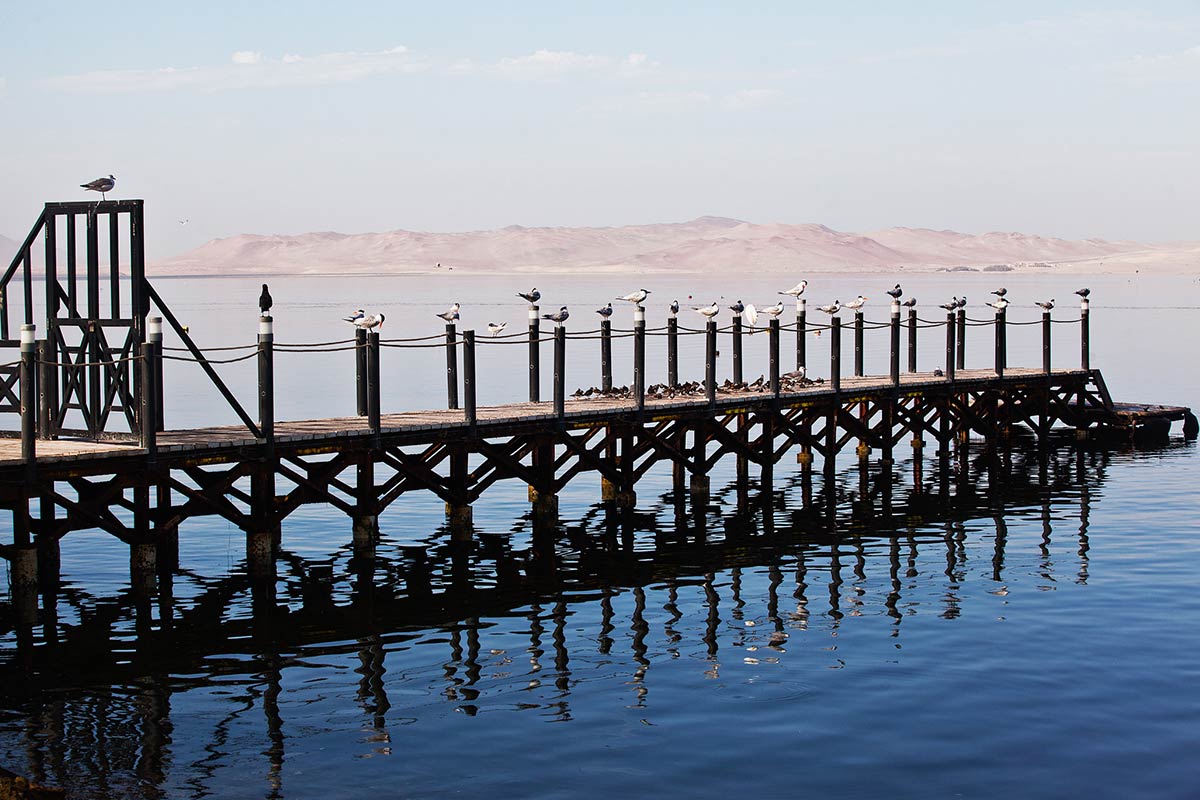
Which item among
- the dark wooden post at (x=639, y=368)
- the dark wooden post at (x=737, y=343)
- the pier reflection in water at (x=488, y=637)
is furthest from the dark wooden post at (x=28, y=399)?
the dark wooden post at (x=737, y=343)

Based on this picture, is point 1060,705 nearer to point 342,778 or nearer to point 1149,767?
point 1149,767

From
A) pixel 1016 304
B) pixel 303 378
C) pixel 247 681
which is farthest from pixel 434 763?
pixel 1016 304

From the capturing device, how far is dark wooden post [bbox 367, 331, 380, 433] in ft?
75.9

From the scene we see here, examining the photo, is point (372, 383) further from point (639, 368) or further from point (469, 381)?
point (639, 368)

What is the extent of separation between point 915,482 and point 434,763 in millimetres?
20379

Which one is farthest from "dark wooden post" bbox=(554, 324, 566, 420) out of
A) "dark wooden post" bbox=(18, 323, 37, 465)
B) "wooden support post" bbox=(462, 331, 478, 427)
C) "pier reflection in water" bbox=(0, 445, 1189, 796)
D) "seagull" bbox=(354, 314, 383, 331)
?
"dark wooden post" bbox=(18, 323, 37, 465)

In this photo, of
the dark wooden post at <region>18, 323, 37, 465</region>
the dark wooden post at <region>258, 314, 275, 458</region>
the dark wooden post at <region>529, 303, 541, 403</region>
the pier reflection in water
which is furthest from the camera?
the dark wooden post at <region>529, 303, 541, 403</region>

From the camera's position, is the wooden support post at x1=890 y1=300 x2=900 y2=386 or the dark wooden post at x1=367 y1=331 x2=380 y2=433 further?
the wooden support post at x1=890 y1=300 x2=900 y2=386

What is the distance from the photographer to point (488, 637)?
63.8ft

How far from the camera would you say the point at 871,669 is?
A: 17703 mm

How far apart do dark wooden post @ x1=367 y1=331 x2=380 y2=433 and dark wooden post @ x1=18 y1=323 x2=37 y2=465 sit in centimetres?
504

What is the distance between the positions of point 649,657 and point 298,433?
7131 millimetres

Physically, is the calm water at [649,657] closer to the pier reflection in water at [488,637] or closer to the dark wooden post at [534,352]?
the pier reflection in water at [488,637]

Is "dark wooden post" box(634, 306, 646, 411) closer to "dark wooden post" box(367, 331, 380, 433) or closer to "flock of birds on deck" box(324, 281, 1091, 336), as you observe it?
"flock of birds on deck" box(324, 281, 1091, 336)
